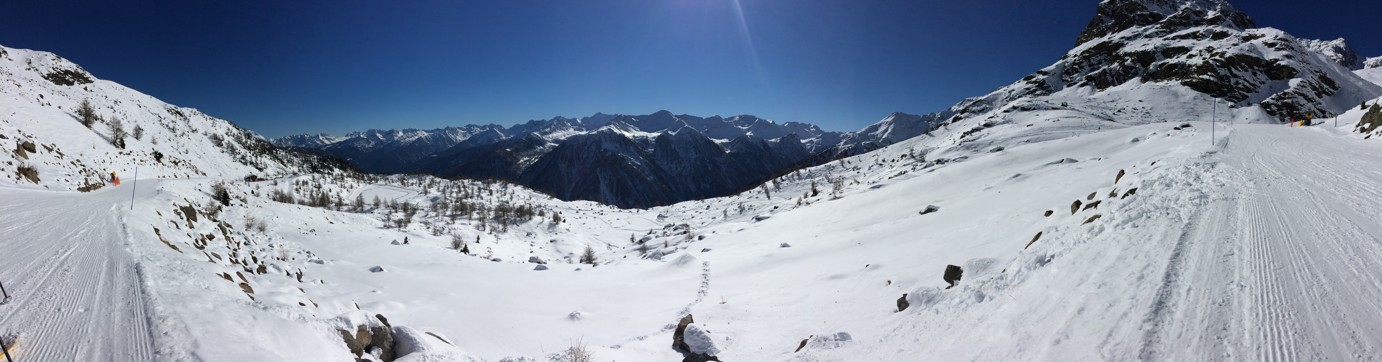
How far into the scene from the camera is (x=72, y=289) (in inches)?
210

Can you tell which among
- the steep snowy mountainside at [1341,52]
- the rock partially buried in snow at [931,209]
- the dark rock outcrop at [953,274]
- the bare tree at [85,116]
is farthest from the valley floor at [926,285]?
the steep snowy mountainside at [1341,52]

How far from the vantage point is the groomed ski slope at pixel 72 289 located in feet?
13.4

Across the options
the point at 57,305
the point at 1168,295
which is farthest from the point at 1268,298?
the point at 57,305

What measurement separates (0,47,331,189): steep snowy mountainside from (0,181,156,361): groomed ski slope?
10.2 metres

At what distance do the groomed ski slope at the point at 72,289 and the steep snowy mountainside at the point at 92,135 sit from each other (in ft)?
33.3

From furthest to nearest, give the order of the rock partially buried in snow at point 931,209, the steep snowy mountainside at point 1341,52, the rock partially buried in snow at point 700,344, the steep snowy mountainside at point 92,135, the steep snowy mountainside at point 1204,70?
1. the steep snowy mountainside at point 1341,52
2. the steep snowy mountainside at point 1204,70
3. the steep snowy mountainside at point 92,135
4. the rock partially buried in snow at point 931,209
5. the rock partially buried in snow at point 700,344

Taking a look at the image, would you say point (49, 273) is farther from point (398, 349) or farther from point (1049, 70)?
point (1049, 70)

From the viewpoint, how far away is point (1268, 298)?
4.00 meters

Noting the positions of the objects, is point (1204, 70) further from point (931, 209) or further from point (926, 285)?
point (926, 285)

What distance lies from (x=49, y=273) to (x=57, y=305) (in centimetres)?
174

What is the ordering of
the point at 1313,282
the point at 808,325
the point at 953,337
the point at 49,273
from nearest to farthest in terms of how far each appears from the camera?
the point at 1313,282
the point at 953,337
the point at 49,273
the point at 808,325

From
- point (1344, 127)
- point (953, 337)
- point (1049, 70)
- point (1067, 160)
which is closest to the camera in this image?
point (953, 337)

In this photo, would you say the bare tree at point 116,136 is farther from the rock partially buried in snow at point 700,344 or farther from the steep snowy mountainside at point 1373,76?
the steep snowy mountainside at point 1373,76

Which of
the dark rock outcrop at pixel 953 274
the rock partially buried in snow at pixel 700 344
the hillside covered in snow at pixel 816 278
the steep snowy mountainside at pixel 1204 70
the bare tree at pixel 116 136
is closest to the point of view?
the hillside covered in snow at pixel 816 278
